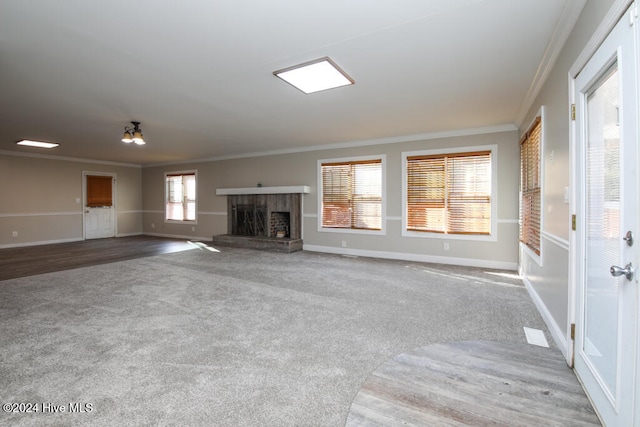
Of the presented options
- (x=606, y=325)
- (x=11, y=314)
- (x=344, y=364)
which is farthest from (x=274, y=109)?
(x=606, y=325)

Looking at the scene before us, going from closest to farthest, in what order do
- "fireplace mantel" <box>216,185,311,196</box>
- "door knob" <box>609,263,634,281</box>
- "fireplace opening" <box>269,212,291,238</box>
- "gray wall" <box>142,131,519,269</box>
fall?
"door knob" <box>609,263,634,281</box>
"gray wall" <box>142,131,519,269</box>
"fireplace mantel" <box>216,185,311,196</box>
"fireplace opening" <box>269,212,291,238</box>

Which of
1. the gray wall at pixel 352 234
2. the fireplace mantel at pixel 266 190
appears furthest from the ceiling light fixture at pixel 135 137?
the gray wall at pixel 352 234

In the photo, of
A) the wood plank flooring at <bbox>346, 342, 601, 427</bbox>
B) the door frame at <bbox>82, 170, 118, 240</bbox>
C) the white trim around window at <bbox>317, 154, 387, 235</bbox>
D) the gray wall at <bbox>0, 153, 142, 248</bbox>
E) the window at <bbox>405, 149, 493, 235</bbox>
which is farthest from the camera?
the door frame at <bbox>82, 170, 118, 240</bbox>

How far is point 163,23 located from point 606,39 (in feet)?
9.25

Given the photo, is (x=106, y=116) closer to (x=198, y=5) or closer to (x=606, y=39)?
(x=198, y=5)

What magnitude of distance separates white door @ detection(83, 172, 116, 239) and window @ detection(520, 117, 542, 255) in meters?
10.5

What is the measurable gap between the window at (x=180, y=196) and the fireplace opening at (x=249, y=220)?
1.82 metres

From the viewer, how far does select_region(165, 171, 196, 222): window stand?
352 inches

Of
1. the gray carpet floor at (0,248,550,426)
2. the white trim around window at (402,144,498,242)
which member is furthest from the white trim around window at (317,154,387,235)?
the gray carpet floor at (0,248,550,426)

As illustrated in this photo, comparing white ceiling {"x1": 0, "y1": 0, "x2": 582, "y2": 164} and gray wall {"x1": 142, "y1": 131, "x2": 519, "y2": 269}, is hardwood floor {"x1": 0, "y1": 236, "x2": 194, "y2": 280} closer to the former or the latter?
gray wall {"x1": 142, "y1": 131, "x2": 519, "y2": 269}

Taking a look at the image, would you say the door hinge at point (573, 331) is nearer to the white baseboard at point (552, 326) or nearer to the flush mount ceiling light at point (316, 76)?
the white baseboard at point (552, 326)

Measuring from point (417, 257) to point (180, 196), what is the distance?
730cm

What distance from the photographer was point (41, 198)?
7.63 metres

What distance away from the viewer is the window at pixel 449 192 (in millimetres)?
5137
